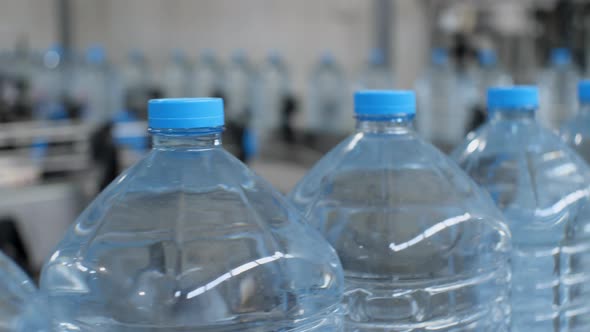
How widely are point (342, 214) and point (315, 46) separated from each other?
3474 millimetres

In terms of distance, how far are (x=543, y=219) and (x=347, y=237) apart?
311 mm

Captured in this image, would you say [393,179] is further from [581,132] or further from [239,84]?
[239,84]

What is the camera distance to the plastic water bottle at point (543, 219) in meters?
0.85

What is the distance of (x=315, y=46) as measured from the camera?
4.11 meters

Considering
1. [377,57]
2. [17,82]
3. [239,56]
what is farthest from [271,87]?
[17,82]

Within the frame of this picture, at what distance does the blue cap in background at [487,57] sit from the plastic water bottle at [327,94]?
80 centimetres

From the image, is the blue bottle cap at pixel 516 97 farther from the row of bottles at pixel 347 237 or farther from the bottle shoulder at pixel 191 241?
the bottle shoulder at pixel 191 241

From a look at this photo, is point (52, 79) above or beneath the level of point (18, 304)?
beneath

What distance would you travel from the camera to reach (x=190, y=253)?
1.84ft

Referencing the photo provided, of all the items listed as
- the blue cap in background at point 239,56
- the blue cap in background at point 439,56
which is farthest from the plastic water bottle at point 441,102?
the blue cap in background at point 239,56

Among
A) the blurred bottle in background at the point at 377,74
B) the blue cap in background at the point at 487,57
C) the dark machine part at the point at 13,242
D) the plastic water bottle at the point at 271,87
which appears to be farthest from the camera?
the plastic water bottle at the point at 271,87

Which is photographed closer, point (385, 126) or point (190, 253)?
point (190, 253)

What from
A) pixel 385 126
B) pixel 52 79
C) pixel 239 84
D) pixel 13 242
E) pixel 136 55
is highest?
pixel 385 126

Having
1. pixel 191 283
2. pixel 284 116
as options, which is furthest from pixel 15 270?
pixel 284 116
